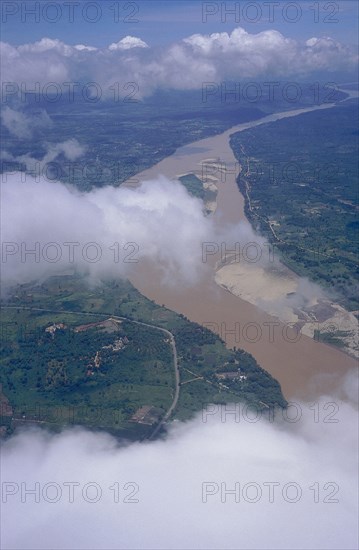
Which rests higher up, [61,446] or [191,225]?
[191,225]

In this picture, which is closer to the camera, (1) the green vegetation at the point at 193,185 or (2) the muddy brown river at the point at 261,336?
(2) the muddy brown river at the point at 261,336

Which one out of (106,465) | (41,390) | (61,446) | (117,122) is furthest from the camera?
(117,122)

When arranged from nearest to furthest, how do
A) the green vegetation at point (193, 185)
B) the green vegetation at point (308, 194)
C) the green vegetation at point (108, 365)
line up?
the green vegetation at point (108, 365)
the green vegetation at point (308, 194)
the green vegetation at point (193, 185)

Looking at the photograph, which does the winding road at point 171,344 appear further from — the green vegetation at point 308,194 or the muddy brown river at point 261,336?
the green vegetation at point 308,194

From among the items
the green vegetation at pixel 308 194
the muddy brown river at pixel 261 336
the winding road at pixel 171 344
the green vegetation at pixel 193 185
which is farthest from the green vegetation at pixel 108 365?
the green vegetation at pixel 193 185

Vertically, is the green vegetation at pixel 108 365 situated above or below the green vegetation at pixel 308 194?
below

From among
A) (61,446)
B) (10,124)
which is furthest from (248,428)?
(10,124)

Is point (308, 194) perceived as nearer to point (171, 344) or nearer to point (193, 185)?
point (193, 185)

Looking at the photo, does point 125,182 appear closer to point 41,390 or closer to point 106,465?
point 41,390
